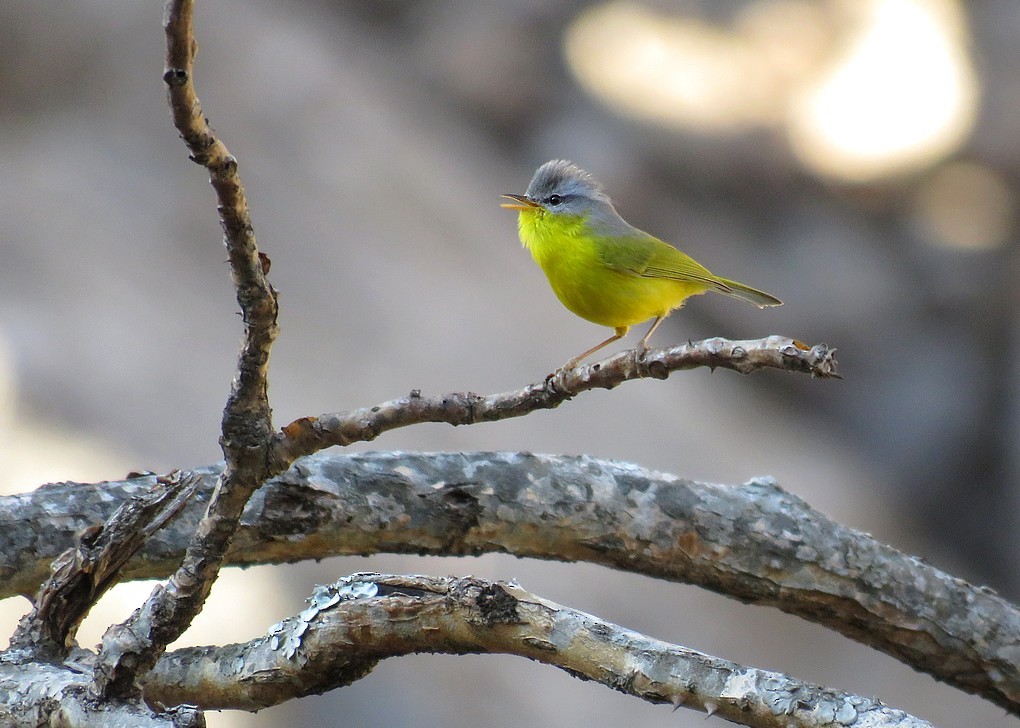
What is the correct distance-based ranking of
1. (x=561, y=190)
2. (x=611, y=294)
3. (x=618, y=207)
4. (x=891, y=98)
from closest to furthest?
(x=611, y=294) < (x=561, y=190) < (x=618, y=207) < (x=891, y=98)

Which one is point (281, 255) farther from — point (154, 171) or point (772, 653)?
point (772, 653)

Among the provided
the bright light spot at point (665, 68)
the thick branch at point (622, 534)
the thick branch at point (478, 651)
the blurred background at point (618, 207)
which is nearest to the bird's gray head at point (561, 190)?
the thick branch at point (622, 534)

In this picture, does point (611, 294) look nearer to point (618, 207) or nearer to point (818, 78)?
point (618, 207)

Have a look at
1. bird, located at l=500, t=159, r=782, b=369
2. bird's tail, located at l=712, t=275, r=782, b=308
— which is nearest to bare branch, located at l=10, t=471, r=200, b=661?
bird, located at l=500, t=159, r=782, b=369

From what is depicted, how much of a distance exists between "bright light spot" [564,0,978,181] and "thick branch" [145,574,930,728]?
26.9 feet

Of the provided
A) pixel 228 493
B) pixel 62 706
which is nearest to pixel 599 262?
pixel 228 493

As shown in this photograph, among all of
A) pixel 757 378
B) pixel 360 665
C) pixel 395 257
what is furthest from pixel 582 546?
pixel 757 378

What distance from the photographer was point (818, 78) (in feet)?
32.4

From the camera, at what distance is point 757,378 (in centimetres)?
1010

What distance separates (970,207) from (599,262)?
283 inches

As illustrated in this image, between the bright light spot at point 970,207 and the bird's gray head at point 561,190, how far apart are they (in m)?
6.71

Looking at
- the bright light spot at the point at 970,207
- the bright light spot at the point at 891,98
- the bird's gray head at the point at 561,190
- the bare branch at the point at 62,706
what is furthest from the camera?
the bright light spot at the point at 891,98

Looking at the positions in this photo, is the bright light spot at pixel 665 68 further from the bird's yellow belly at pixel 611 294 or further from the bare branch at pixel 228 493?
the bare branch at pixel 228 493

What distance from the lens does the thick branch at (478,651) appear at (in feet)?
7.08
